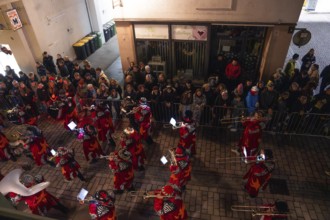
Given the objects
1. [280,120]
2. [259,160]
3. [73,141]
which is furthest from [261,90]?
[73,141]

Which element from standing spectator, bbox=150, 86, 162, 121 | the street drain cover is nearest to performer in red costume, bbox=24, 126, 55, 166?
standing spectator, bbox=150, 86, 162, 121

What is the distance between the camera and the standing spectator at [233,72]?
965 centimetres

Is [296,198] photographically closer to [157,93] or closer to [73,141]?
[157,93]

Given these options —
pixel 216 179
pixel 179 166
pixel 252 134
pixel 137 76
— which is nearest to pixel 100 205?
pixel 179 166

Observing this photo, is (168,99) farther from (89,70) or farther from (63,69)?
(63,69)

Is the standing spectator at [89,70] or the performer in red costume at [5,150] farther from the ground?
the standing spectator at [89,70]

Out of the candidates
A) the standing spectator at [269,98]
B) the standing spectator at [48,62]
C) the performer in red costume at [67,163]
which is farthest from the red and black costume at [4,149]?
the standing spectator at [269,98]

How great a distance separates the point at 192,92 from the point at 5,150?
6600mm

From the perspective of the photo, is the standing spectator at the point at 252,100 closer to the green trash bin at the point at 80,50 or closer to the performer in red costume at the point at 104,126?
the performer in red costume at the point at 104,126

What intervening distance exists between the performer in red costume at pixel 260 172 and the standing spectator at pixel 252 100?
8.16ft

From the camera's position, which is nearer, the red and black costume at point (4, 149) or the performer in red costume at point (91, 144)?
the performer in red costume at point (91, 144)

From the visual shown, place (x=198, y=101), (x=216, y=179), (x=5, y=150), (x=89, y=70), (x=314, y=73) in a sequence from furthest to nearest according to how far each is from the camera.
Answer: (x=89, y=70)
(x=314, y=73)
(x=198, y=101)
(x=5, y=150)
(x=216, y=179)

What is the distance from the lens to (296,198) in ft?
22.4

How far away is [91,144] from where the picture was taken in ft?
25.0
